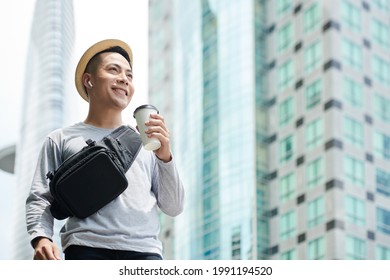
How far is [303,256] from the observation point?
46.3 metres

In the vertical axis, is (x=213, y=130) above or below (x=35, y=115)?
above

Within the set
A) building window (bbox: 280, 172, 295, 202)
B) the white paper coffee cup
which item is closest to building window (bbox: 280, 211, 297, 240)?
building window (bbox: 280, 172, 295, 202)

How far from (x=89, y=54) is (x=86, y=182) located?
717 millimetres

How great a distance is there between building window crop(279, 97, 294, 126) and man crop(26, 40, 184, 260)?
4625 centimetres

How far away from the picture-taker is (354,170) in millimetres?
46688

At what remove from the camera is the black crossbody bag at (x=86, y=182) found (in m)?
4.19

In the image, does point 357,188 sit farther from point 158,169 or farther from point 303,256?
point 158,169

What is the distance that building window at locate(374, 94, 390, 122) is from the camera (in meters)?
48.4

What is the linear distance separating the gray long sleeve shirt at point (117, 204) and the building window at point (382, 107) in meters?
44.8

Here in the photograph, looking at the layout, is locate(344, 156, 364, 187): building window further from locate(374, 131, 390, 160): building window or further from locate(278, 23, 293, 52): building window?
locate(278, 23, 293, 52): building window
